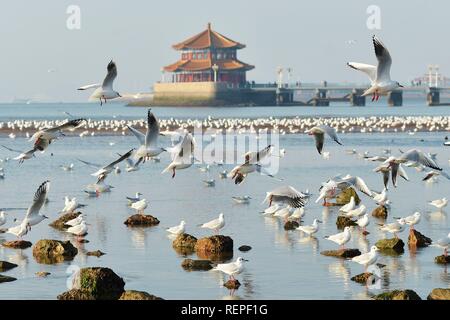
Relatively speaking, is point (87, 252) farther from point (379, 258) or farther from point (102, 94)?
point (379, 258)

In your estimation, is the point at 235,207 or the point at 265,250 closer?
the point at 265,250

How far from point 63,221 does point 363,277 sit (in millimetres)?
6725

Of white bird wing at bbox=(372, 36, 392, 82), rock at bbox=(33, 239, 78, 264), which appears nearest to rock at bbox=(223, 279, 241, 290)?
rock at bbox=(33, 239, 78, 264)

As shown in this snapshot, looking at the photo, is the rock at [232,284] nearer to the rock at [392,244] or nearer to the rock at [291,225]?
the rock at [392,244]

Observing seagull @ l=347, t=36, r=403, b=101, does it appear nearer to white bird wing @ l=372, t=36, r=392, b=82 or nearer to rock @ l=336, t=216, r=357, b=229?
white bird wing @ l=372, t=36, r=392, b=82

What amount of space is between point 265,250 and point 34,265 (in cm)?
353

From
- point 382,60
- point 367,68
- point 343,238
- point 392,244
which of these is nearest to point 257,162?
point 343,238

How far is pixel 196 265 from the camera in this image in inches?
597

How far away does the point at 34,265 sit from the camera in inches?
604

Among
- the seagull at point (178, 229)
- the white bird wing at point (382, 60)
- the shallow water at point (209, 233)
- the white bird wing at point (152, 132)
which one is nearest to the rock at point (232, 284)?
the shallow water at point (209, 233)

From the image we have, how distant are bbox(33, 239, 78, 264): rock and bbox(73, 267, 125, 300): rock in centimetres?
228

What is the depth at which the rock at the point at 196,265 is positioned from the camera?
15.1 meters

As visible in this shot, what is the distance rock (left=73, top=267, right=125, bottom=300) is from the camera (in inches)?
519
